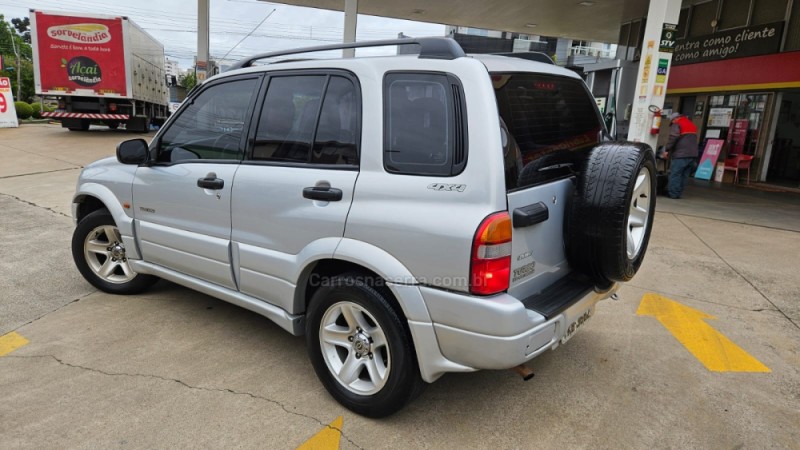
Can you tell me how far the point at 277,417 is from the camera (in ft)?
8.78

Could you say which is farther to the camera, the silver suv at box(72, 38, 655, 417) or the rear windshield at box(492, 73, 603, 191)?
the rear windshield at box(492, 73, 603, 191)

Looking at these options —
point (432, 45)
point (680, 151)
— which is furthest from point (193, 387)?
point (680, 151)

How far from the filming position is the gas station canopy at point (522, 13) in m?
13.9

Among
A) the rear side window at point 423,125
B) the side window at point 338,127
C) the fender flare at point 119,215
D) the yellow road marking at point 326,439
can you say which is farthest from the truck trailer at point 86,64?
the yellow road marking at point 326,439

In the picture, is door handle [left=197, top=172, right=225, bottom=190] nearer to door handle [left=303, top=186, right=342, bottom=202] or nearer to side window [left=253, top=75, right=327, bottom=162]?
side window [left=253, top=75, right=327, bottom=162]

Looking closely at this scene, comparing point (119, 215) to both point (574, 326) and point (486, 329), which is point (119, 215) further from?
point (574, 326)

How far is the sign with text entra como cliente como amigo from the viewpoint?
11.2 metres

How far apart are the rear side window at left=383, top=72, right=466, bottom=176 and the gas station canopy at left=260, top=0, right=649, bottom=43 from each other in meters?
12.8

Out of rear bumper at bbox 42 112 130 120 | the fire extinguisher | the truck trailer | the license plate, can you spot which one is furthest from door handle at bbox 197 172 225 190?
rear bumper at bbox 42 112 130 120

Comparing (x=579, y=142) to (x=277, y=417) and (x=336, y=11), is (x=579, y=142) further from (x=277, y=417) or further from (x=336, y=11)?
(x=336, y=11)

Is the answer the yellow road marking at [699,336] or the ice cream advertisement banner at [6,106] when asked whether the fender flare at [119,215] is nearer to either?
the yellow road marking at [699,336]

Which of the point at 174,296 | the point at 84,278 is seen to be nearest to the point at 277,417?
the point at 174,296

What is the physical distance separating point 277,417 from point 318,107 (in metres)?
1.72

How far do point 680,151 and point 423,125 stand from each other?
8799mm
